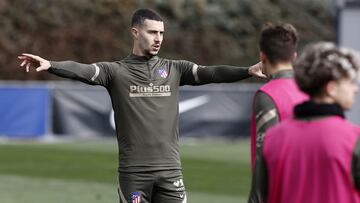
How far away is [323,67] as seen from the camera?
439 cm

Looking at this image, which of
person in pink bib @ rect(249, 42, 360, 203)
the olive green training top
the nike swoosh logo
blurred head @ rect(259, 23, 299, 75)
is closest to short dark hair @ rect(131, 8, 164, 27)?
the olive green training top

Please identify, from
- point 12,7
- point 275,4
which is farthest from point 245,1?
point 12,7

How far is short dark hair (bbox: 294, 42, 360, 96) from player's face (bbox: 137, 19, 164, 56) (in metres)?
3.79

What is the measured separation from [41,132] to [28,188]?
986cm

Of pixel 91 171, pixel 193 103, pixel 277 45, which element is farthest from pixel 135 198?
pixel 193 103

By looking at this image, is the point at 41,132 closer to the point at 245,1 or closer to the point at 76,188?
the point at 76,188

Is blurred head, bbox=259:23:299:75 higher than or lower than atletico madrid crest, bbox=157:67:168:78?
higher

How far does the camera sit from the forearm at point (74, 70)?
25.9 ft

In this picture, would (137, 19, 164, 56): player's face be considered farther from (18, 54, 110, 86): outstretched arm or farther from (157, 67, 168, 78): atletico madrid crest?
(18, 54, 110, 86): outstretched arm

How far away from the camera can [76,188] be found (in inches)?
593

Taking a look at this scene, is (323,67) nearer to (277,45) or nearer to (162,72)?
(277,45)

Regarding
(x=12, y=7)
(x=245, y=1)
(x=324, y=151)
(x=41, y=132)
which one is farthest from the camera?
(x=245, y=1)

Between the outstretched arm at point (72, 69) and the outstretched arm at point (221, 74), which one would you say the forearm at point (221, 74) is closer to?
the outstretched arm at point (221, 74)

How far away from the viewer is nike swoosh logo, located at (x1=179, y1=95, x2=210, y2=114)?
993 inches
